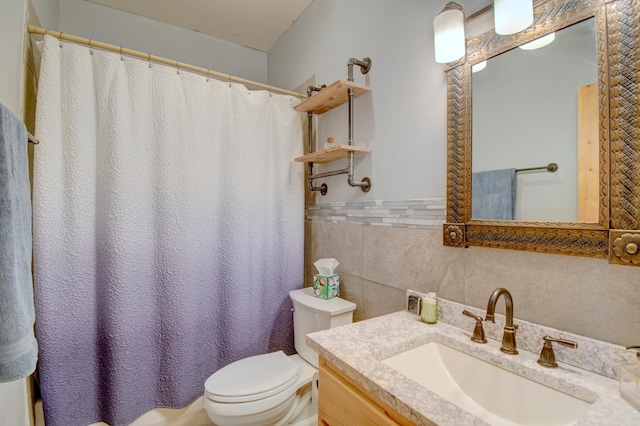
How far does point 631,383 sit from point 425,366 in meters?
0.46

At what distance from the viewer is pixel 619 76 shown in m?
0.69

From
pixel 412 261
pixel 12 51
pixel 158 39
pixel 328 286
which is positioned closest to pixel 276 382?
pixel 328 286

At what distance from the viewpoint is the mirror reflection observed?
0.75 meters

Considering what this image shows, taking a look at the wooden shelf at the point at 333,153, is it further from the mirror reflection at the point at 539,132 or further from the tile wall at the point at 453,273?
the mirror reflection at the point at 539,132

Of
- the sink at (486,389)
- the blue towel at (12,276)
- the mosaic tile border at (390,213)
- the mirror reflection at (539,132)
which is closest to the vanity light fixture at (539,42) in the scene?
the mirror reflection at (539,132)

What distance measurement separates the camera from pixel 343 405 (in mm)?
805

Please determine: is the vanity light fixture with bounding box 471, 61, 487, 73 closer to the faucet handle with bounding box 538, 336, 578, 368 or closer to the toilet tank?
the faucet handle with bounding box 538, 336, 578, 368

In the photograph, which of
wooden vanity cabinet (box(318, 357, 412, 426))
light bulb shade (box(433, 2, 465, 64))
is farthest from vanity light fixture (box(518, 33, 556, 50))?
wooden vanity cabinet (box(318, 357, 412, 426))

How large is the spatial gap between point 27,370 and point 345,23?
1.86 meters

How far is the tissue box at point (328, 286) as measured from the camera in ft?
4.93

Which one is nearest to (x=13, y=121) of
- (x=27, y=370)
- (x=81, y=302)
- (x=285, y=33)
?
(x=27, y=370)

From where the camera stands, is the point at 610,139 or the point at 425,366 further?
the point at 425,366

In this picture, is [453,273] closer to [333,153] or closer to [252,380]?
[333,153]

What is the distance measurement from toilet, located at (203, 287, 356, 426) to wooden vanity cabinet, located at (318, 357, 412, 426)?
1.46 ft
